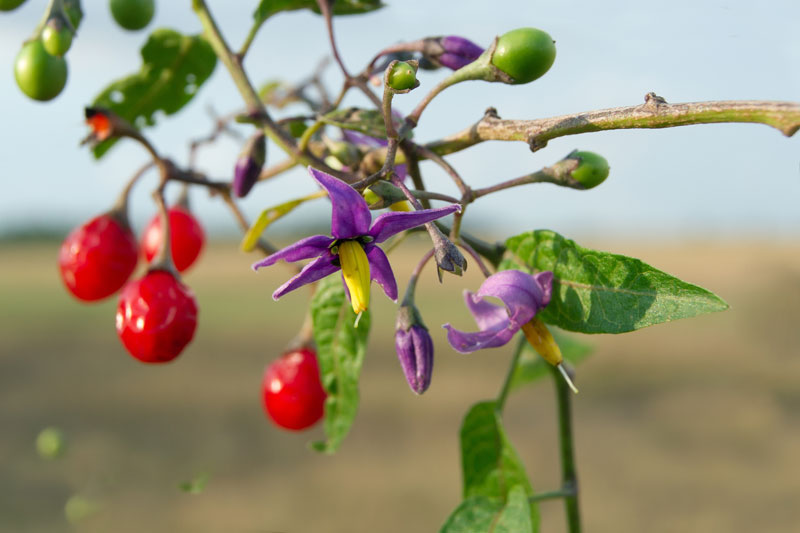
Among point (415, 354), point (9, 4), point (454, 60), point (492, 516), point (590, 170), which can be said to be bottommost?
point (492, 516)

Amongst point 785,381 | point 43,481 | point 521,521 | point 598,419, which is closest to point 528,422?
point 598,419

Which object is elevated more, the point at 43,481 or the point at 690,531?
the point at 43,481

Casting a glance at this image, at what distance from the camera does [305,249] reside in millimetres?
423

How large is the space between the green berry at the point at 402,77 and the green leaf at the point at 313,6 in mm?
299

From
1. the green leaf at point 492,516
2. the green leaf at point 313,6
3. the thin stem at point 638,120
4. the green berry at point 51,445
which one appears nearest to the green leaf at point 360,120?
the thin stem at point 638,120

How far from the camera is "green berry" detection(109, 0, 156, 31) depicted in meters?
0.71

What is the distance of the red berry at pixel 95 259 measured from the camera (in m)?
0.79

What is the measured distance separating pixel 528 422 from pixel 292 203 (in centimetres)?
805

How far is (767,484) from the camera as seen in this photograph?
748 centimetres

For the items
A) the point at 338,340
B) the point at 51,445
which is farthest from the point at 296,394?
the point at 51,445

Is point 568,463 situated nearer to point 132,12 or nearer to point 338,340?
point 338,340

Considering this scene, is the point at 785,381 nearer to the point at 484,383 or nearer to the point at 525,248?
the point at 484,383

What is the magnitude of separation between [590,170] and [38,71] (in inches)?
17.4

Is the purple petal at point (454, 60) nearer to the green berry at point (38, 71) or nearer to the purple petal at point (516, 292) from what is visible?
the purple petal at point (516, 292)
